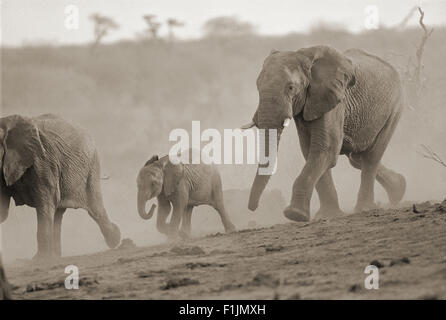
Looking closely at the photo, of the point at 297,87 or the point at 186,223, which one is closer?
the point at 297,87

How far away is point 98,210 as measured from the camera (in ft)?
46.3

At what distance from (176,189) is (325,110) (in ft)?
11.8

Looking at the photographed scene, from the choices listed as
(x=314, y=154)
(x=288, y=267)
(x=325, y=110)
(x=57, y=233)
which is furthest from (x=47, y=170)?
(x=288, y=267)

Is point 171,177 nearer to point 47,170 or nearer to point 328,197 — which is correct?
point 47,170

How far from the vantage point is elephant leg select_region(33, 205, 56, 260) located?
11820mm

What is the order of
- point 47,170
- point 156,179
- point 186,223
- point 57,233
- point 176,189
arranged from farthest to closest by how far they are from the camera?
point 186,223 < point 176,189 < point 156,179 < point 57,233 < point 47,170

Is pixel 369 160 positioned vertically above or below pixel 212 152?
below

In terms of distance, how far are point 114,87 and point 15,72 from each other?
3.06 meters

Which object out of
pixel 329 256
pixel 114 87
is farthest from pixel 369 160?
pixel 114 87

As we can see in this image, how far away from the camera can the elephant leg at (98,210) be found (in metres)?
13.9

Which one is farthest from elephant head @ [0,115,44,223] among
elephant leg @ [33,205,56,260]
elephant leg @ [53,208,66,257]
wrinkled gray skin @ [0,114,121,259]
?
elephant leg @ [53,208,66,257]

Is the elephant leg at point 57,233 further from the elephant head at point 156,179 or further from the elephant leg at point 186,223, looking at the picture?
the elephant leg at point 186,223

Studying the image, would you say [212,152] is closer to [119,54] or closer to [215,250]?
[119,54]

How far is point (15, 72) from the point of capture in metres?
30.6
